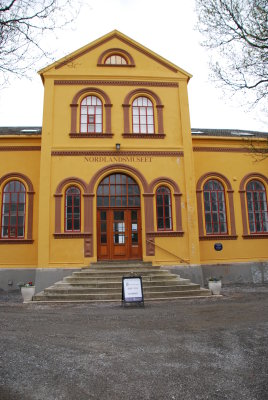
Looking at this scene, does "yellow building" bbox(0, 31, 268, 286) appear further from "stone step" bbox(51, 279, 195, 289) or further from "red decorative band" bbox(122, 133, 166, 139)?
"stone step" bbox(51, 279, 195, 289)

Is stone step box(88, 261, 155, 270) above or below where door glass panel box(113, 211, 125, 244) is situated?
below

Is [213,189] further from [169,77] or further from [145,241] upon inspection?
[169,77]

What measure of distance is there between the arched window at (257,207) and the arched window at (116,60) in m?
8.37

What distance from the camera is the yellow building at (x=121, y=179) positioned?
46.9 feet

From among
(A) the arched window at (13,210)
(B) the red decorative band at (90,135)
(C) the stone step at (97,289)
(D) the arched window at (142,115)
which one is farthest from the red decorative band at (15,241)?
(D) the arched window at (142,115)

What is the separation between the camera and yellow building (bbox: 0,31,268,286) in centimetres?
1430

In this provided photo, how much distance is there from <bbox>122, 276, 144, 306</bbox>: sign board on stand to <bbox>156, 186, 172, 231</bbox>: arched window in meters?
4.21

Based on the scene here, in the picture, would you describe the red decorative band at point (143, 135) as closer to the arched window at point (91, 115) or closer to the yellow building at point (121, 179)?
the yellow building at point (121, 179)

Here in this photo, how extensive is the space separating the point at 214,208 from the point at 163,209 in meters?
2.89

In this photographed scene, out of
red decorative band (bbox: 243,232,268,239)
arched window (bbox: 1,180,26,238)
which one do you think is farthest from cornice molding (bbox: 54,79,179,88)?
red decorative band (bbox: 243,232,268,239)

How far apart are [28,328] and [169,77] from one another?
12.5 meters

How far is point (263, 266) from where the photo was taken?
15.7 meters

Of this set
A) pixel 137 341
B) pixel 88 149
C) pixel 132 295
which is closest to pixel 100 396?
pixel 137 341

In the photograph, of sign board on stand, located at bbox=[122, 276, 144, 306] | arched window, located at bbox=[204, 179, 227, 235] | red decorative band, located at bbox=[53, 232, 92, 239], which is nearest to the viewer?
sign board on stand, located at bbox=[122, 276, 144, 306]
